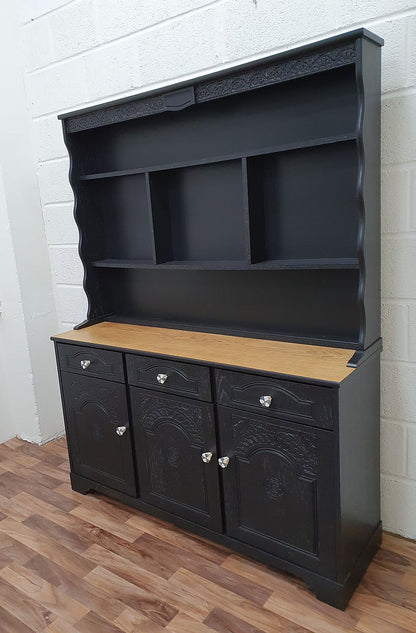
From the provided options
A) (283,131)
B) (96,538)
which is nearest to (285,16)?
(283,131)

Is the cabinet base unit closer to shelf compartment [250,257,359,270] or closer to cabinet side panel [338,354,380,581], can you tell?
cabinet side panel [338,354,380,581]

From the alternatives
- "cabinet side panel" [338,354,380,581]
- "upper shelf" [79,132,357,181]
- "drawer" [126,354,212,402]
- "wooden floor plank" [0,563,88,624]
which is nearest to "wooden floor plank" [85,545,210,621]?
"wooden floor plank" [0,563,88,624]

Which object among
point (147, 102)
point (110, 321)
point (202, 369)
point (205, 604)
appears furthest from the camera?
point (110, 321)

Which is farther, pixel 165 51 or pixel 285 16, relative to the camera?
pixel 165 51

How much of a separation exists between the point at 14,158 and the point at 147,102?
99 centimetres

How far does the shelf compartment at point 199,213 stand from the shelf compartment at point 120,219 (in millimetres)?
119

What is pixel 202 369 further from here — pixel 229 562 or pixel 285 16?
pixel 285 16

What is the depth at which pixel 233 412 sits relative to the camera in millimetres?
1704

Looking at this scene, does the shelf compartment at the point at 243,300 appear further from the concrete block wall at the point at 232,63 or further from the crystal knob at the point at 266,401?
the crystal knob at the point at 266,401

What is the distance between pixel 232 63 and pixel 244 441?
1399 mm

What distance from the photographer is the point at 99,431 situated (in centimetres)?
216

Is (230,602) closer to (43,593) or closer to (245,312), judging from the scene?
(43,593)

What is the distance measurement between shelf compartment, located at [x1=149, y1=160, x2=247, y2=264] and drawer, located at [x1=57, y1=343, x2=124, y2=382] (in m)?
0.44

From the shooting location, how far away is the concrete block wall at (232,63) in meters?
1.63
